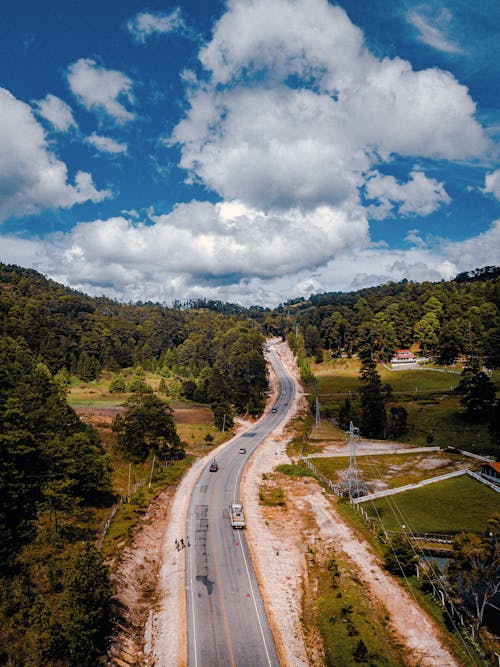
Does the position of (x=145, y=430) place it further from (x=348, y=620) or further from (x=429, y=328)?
(x=429, y=328)

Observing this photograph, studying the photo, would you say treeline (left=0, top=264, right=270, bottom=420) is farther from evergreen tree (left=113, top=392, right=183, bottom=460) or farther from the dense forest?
evergreen tree (left=113, top=392, right=183, bottom=460)

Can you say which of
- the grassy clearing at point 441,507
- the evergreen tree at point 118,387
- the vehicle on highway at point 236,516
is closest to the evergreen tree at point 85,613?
the vehicle on highway at point 236,516

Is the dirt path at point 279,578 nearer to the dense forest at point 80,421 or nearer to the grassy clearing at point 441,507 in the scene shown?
the dense forest at point 80,421

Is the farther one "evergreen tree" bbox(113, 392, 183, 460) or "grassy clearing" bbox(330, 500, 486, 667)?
"evergreen tree" bbox(113, 392, 183, 460)

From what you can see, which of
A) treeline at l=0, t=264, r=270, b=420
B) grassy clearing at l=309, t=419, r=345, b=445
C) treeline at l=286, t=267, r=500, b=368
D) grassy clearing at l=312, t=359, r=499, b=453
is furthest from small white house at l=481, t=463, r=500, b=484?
treeline at l=286, t=267, r=500, b=368

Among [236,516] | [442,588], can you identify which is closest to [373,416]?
[236,516]
